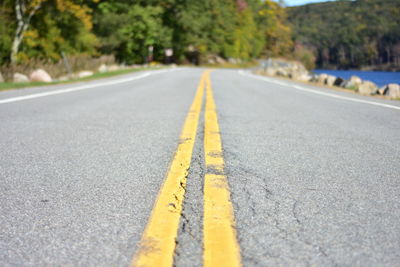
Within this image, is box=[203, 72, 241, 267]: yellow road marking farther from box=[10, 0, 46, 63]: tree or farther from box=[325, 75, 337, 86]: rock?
box=[10, 0, 46, 63]: tree

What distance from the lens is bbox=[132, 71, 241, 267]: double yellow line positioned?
136 centimetres

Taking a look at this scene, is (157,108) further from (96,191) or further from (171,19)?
(171,19)

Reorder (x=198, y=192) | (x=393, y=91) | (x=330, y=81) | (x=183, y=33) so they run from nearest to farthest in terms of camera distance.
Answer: (x=198, y=192), (x=393, y=91), (x=330, y=81), (x=183, y=33)

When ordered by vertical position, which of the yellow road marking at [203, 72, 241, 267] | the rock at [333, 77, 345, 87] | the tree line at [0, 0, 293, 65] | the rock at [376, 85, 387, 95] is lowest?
the yellow road marking at [203, 72, 241, 267]

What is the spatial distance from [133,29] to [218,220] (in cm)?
5085

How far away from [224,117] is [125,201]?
335 cm

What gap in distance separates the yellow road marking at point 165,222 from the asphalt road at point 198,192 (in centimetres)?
4

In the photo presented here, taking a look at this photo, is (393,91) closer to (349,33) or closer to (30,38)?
(30,38)

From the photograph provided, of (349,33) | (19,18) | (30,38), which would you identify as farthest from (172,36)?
(349,33)

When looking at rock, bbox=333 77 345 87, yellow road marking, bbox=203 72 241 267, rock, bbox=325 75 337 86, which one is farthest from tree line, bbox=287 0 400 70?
yellow road marking, bbox=203 72 241 267

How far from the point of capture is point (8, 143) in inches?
135

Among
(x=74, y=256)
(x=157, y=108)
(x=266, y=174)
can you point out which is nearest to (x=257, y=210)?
(x=266, y=174)

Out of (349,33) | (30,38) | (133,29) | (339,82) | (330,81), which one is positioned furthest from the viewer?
(349,33)

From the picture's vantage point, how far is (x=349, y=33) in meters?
95.8
